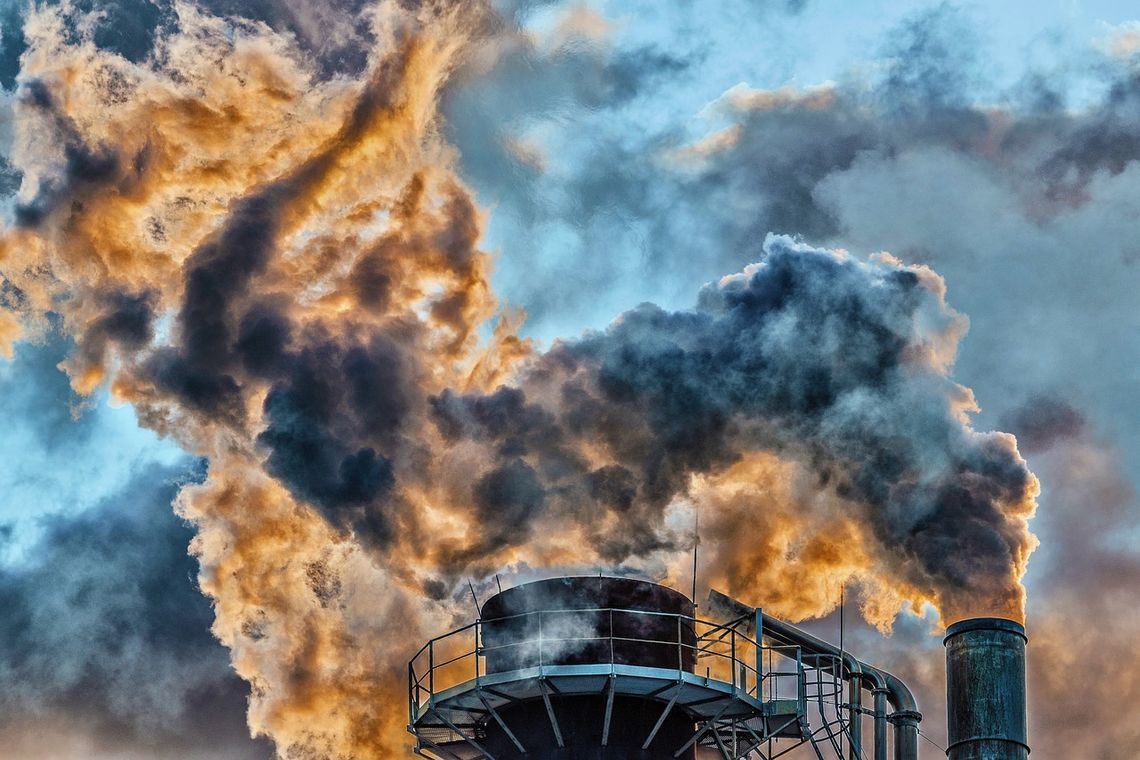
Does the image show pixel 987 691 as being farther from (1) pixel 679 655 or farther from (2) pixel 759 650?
(1) pixel 679 655

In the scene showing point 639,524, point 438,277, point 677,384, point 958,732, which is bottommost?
point 958,732

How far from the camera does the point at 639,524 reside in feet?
111

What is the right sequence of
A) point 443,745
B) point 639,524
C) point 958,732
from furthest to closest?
point 639,524
point 443,745
point 958,732

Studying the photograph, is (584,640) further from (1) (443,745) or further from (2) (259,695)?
(2) (259,695)

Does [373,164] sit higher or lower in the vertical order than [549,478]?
higher

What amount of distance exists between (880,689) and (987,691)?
12.2 feet

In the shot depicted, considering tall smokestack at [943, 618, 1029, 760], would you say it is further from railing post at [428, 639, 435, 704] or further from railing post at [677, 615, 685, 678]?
railing post at [428, 639, 435, 704]

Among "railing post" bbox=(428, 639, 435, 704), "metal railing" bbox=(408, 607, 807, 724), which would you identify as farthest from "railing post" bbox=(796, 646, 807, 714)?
"railing post" bbox=(428, 639, 435, 704)

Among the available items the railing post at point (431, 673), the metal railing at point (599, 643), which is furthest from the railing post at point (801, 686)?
the railing post at point (431, 673)

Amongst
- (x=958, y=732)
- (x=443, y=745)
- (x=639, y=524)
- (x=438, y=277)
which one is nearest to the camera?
(x=958, y=732)

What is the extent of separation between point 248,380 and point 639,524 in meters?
8.58

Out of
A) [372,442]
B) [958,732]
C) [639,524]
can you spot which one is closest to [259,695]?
[372,442]

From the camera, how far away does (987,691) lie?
28.4 meters

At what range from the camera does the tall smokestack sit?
92.3ft
